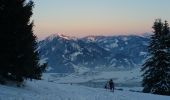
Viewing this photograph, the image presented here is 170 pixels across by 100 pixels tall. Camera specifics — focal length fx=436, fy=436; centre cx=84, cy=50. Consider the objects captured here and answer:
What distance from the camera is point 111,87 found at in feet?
154

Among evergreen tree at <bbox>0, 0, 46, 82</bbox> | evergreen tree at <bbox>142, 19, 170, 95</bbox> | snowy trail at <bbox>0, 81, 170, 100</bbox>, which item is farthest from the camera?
evergreen tree at <bbox>142, 19, 170, 95</bbox>

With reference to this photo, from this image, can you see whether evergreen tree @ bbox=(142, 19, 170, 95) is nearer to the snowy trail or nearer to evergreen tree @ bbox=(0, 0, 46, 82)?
the snowy trail

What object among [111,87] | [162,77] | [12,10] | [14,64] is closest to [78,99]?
[14,64]

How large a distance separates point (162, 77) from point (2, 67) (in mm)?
30441

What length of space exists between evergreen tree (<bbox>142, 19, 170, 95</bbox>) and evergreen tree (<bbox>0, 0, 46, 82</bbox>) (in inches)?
1110

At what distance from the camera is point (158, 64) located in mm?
56281

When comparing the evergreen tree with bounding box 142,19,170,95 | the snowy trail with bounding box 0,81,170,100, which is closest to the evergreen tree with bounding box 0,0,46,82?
the snowy trail with bounding box 0,81,170,100

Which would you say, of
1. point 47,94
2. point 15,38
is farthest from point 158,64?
point 15,38

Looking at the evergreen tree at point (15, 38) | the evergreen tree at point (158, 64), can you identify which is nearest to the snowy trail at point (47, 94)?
the evergreen tree at point (15, 38)

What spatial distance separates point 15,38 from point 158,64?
104 ft

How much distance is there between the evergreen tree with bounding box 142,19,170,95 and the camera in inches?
2160

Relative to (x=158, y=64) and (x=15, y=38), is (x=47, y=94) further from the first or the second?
(x=158, y=64)

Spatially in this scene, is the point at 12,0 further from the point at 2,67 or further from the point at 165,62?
the point at 165,62

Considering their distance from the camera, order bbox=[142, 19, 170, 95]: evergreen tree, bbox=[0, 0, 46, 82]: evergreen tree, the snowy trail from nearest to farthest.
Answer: the snowy trail, bbox=[0, 0, 46, 82]: evergreen tree, bbox=[142, 19, 170, 95]: evergreen tree
